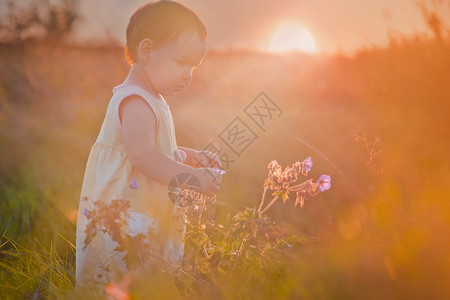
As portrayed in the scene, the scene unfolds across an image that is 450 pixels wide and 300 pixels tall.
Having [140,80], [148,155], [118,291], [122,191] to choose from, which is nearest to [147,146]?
[148,155]

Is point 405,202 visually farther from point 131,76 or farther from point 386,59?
point 386,59

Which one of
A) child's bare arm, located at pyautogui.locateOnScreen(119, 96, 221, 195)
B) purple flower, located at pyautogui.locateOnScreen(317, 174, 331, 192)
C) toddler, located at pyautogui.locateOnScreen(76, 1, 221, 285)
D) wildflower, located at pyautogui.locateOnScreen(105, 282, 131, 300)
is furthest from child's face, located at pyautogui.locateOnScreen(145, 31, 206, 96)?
wildflower, located at pyautogui.locateOnScreen(105, 282, 131, 300)

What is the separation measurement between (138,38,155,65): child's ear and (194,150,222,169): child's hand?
494 mm

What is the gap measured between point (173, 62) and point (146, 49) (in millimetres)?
132

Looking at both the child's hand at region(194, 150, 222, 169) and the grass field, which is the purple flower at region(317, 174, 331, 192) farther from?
the child's hand at region(194, 150, 222, 169)

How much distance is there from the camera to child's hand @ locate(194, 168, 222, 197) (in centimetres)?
197

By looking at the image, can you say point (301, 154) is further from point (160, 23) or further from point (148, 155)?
point (148, 155)

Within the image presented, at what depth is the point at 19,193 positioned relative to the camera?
4090 mm

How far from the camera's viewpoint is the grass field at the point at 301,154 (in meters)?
1.12

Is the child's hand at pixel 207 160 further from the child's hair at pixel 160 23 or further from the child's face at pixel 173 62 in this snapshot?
the child's hair at pixel 160 23

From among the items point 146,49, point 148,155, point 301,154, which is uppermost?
point 301,154

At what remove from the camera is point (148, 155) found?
1981 mm

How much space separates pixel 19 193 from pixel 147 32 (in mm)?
2460

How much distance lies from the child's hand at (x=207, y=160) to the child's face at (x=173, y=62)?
0.36 metres
